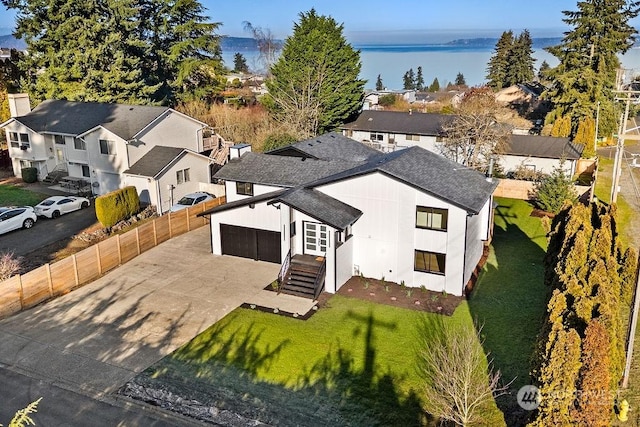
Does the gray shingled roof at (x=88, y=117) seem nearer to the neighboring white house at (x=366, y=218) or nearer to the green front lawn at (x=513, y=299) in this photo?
the neighboring white house at (x=366, y=218)

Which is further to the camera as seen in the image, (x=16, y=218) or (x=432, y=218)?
(x=16, y=218)

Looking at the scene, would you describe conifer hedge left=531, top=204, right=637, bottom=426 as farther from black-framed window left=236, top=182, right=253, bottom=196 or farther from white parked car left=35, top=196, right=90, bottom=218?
white parked car left=35, top=196, right=90, bottom=218

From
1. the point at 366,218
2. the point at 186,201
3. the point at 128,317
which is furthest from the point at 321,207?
the point at 186,201

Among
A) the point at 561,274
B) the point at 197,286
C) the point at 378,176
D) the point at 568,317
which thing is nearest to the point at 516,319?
the point at 561,274

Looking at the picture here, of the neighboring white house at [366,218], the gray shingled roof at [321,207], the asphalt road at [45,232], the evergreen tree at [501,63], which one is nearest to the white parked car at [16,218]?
the asphalt road at [45,232]

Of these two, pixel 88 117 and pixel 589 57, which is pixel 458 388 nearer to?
pixel 88 117

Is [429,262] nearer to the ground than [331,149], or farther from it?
nearer to the ground
